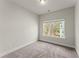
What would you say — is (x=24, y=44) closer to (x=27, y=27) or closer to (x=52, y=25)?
(x=27, y=27)

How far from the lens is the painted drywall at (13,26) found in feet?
8.02

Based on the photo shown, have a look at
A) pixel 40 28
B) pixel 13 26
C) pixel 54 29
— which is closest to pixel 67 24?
pixel 54 29

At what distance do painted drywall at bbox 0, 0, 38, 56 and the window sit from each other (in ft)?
4.97

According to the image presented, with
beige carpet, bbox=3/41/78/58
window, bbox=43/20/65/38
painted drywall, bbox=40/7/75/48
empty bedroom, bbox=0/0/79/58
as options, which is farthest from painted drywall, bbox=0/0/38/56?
painted drywall, bbox=40/7/75/48

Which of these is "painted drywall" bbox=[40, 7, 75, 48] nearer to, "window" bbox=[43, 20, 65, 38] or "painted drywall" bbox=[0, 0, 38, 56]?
"window" bbox=[43, 20, 65, 38]

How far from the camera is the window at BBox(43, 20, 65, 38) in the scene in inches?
153

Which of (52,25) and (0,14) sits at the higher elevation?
(0,14)

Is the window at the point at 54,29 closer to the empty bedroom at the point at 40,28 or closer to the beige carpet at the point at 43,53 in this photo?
the empty bedroom at the point at 40,28

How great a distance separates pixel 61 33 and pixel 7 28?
3.30 metres

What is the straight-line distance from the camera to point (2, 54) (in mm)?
2383

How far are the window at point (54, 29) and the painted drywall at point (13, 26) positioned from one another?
1.52 metres

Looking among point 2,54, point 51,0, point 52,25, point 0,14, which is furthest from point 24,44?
point 51,0

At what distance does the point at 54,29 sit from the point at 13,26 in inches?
113

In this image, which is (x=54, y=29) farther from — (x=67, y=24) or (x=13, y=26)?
(x=13, y=26)
